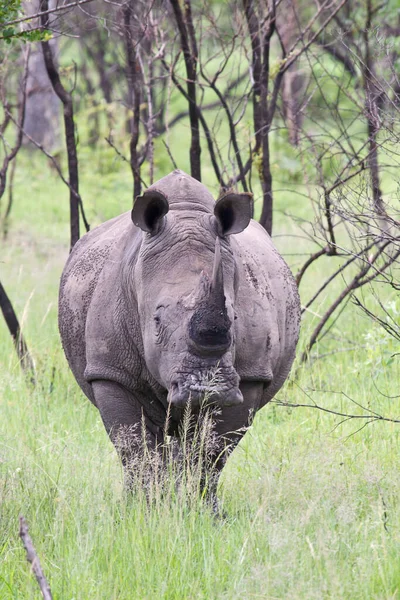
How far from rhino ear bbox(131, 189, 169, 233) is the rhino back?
1.34 feet

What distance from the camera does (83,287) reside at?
5387 millimetres

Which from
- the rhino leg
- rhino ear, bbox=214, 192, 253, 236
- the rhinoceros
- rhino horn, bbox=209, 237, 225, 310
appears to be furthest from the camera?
the rhino leg

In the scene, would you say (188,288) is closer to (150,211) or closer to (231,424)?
(150,211)

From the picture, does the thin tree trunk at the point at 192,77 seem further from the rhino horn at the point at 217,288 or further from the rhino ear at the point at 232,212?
the rhino horn at the point at 217,288

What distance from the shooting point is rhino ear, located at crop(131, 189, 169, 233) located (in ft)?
15.0

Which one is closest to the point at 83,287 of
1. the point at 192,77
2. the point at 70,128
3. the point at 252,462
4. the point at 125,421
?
the point at 125,421

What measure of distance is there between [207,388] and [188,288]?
19.1 inches

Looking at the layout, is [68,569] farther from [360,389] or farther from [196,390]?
[360,389]

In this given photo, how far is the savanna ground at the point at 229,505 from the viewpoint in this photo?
3.80m

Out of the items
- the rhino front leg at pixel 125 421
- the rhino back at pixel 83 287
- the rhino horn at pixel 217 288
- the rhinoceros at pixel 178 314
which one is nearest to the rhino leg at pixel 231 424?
the rhinoceros at pixel 178 314

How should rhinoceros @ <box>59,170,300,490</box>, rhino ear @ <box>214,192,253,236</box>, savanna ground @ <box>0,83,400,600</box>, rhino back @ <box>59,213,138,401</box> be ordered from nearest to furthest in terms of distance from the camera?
1. savanna ground @ <box>0,83,400,600</box>
2. rhinoceros @ <box>59,170,300,490</box>
3. rhino ear @ <box>214,192,253,236</box>
4. rhino back @ <box>59,213,138,401</box>

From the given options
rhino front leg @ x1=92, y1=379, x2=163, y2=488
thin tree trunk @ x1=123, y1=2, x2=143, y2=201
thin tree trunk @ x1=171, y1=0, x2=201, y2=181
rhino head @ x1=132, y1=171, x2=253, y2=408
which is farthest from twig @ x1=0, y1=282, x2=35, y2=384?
rhino head @ x1=132, y1=171, x2=253, y2=408

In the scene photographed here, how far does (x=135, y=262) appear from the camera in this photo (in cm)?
485

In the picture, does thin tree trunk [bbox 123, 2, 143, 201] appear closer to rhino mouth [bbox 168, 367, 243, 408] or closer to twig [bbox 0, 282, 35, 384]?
twig [bbox 0, 282, 35, 384]
